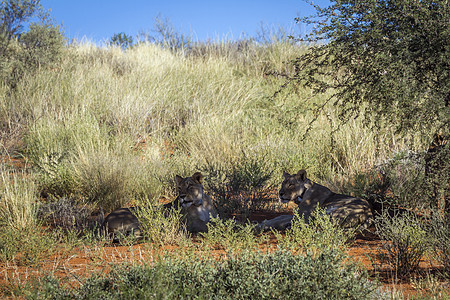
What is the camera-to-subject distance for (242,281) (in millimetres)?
3805

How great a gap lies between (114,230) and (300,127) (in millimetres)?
7739

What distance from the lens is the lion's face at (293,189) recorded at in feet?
23.3

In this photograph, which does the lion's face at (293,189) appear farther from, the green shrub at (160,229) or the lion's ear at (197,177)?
the green shrub at (160,229)

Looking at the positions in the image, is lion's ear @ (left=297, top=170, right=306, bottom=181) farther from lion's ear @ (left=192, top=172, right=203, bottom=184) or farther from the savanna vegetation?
lion's ear @ (left=192, top=172, right=203, bottom=184)

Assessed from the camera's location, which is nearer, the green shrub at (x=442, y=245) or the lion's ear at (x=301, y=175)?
the green shrub at (x=442, y=245)

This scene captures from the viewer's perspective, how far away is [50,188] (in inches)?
379

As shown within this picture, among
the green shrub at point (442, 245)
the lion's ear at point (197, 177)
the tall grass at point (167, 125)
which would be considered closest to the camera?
the green shrub at point (442, 245)

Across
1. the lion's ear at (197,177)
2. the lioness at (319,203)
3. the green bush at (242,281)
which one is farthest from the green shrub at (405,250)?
the lion's ear at (197,177)

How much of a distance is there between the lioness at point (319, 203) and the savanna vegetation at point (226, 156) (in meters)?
0.33

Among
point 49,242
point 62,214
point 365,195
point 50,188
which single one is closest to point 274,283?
point 49,242

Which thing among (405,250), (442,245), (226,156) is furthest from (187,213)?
(226,156)

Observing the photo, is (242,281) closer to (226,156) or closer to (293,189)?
(293,189)

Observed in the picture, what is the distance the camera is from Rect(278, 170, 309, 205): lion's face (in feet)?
23.3

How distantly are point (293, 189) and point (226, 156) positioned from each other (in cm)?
410
